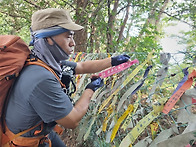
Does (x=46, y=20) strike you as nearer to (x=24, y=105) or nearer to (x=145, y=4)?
(x=24, y=105)

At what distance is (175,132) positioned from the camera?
0.93 meters

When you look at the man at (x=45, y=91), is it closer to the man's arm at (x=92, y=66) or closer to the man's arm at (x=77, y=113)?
the man's arm at (x=77, y=113)

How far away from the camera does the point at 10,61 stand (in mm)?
1153

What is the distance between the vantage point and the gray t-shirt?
3.55 ft

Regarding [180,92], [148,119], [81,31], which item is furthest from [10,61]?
[81,31]

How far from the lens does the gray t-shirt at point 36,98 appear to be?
1.08m

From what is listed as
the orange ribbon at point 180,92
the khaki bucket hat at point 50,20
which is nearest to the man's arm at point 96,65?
the khaki bucket hat at point 50,20


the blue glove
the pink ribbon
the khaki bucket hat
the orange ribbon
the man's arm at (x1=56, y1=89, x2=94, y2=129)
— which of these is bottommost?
the man's arm at (x1=56, y1=89, x2=94, y2=129)

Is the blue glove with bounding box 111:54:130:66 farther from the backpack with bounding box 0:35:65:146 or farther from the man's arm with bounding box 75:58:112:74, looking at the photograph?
the backpack with bounding box 0:35:65:146

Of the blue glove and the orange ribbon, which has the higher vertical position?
the orange ribbon

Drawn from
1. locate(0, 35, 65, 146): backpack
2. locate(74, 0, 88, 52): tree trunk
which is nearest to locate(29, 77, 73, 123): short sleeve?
locate(0, 35, 65, 146): backpack

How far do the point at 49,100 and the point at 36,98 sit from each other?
0.08 metres

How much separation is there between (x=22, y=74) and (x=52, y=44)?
361 millimetres

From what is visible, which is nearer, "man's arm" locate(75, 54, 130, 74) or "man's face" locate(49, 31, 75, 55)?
"man's face" locate(49, 31, 75, 55)
